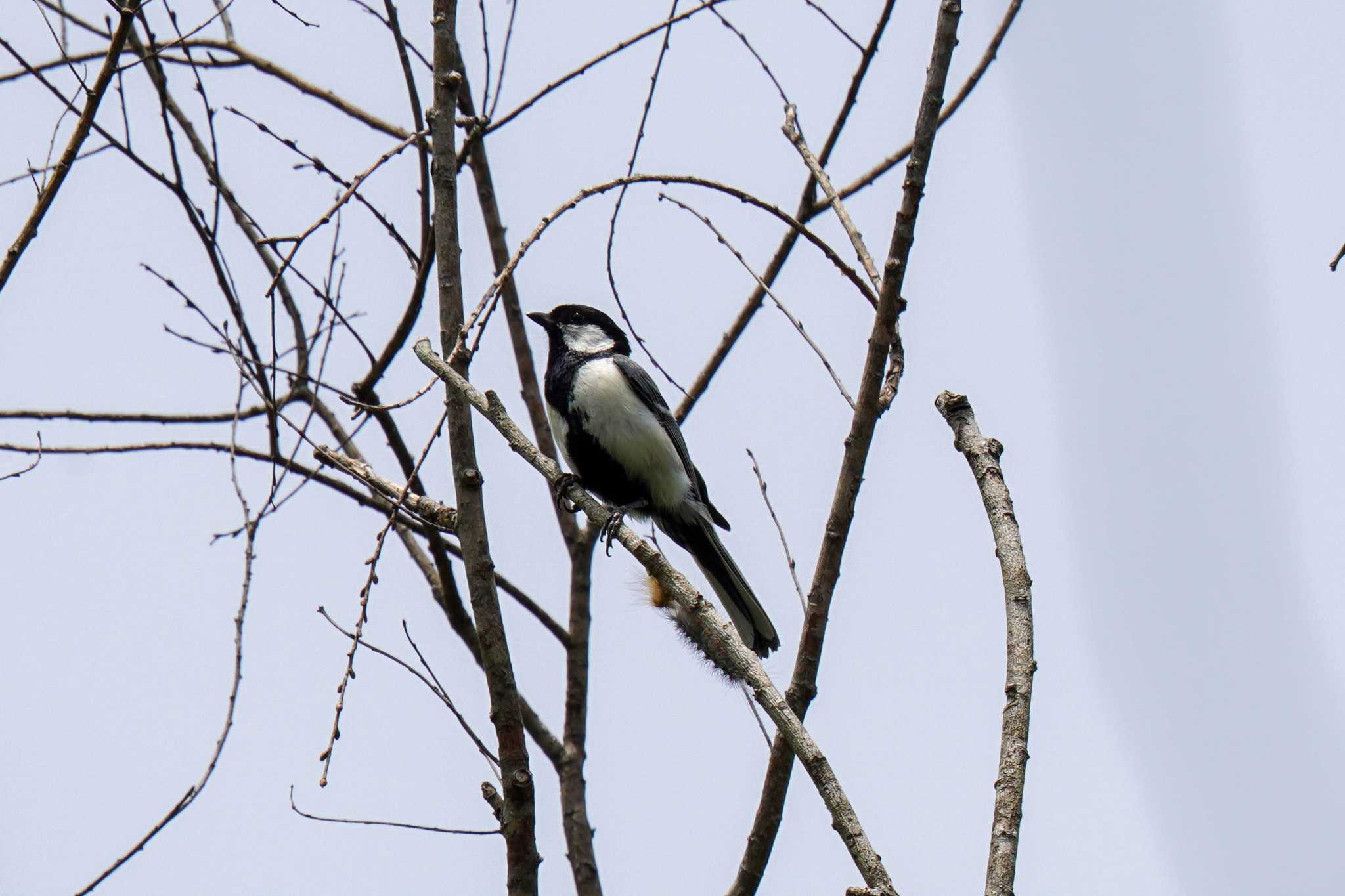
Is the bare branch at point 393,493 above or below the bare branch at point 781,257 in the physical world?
below

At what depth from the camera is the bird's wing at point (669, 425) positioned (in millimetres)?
5535

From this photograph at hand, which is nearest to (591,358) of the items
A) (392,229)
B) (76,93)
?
(392,229)

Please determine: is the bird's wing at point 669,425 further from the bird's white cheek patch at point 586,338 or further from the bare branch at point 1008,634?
the bare branch at point 1008,634

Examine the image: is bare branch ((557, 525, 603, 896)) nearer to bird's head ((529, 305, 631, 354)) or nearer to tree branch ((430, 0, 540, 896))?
bird's head ((529, 305, 631, 354))

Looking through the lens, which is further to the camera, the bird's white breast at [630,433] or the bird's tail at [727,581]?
Result: the bird's white breast at [630,433]

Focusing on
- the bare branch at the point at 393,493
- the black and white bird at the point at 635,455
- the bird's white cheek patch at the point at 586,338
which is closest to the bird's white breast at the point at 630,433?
the black and white bird at the point at 635,455

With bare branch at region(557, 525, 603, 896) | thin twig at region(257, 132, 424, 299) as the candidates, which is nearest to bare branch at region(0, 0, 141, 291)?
thin twig at region(257, 132, 424, 299)

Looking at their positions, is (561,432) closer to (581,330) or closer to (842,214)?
(581,330)

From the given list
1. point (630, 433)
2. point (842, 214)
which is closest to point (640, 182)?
point (842, 214)

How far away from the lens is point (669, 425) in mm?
5570

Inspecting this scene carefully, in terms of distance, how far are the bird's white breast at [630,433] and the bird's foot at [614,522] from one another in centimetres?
8

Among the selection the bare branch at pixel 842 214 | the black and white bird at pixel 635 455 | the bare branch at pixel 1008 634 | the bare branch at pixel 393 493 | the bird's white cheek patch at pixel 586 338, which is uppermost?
the bird's white cheek patch at pixel 586 338

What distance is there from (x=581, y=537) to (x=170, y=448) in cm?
158

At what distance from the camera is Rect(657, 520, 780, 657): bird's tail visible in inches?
200
